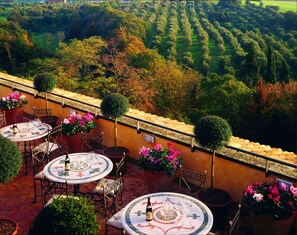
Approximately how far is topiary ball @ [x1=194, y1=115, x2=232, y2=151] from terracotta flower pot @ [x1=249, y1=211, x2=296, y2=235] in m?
1.20

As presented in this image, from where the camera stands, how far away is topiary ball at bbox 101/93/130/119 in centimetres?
730

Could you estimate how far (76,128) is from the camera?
791 cm

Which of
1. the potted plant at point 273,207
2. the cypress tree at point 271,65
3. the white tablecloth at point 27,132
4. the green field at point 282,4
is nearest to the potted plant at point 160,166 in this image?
the potted plant at point 273,207

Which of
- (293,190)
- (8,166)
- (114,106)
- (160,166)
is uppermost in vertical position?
(114,106)

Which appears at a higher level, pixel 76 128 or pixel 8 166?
pixel 8 166

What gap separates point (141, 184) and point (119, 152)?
878 millimetres

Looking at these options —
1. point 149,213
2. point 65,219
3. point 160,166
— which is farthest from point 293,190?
point 65,219

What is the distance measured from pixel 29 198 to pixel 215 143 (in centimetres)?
351

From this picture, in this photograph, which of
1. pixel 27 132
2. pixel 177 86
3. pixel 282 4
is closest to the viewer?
pixel 27 132

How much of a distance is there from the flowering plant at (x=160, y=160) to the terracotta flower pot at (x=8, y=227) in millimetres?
2271

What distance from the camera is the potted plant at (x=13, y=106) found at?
938 centimetres

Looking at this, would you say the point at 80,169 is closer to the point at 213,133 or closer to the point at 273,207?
the point at 213,133

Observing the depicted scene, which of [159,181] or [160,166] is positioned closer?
[160,166]

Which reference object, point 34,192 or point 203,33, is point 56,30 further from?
A: point 34,192
